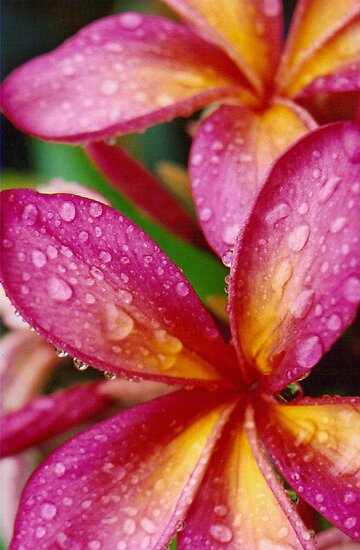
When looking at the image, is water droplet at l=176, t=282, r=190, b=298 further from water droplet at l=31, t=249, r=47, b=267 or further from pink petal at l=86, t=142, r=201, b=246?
pink petal at l=86, t=142, r=201, b=246

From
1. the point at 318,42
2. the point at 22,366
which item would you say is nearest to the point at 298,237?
the point at 318,42

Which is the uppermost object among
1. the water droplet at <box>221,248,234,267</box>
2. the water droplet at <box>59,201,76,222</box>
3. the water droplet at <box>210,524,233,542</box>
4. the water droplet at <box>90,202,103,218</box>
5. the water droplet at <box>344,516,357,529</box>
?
the water droplet at <box>221,248,234,267</box>

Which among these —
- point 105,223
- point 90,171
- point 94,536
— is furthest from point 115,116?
point 90,171

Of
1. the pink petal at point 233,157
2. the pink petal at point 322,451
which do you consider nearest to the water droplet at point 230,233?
the pink petal at point 233,157

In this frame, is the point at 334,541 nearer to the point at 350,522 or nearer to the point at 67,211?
the point at 350,522

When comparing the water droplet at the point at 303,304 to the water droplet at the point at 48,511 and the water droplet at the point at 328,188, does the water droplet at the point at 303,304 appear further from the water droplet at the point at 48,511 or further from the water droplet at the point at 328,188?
the water droplet at the point at 48,511

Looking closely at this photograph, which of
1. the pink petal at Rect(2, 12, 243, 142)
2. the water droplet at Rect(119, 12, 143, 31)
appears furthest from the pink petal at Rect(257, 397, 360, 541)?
the water droplet at Rect(119, 12, 143, 31)
